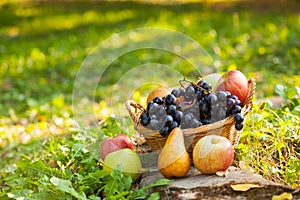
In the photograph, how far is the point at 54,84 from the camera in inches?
246

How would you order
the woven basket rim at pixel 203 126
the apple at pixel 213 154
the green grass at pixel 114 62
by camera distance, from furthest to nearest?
1. the green grass at pixel 114 62
2. the woven basket rim at pixel 203 126
3. the apple at pixel 213 154

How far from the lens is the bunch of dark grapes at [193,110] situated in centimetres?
279

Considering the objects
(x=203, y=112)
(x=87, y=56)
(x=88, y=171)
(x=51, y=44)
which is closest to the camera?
(x=203, y=112)

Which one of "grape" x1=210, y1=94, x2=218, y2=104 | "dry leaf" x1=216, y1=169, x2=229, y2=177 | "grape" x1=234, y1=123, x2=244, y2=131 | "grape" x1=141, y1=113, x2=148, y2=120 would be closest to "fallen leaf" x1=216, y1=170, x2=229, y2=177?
"dry leaf" x1=216, y1=169, x2=229, y2=177

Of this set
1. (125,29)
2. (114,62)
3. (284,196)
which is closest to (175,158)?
(284,196)

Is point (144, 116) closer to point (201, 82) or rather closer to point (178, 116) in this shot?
point (178, 116)

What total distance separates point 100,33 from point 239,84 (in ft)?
16.9

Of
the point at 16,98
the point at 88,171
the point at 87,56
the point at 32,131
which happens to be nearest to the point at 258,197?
the point at 88,171

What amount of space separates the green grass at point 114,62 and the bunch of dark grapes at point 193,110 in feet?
1.15

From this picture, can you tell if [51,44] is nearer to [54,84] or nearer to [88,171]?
[54,84]

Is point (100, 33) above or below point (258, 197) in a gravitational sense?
above

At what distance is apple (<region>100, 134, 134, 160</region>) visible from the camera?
120 inches

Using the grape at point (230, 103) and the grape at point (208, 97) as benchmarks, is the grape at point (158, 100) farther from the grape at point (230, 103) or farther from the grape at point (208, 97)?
the grape at point (230, 103)

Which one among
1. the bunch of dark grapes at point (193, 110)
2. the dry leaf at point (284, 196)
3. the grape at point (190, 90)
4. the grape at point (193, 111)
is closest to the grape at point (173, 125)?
the bunch of dark grapes at point (193, 110)
